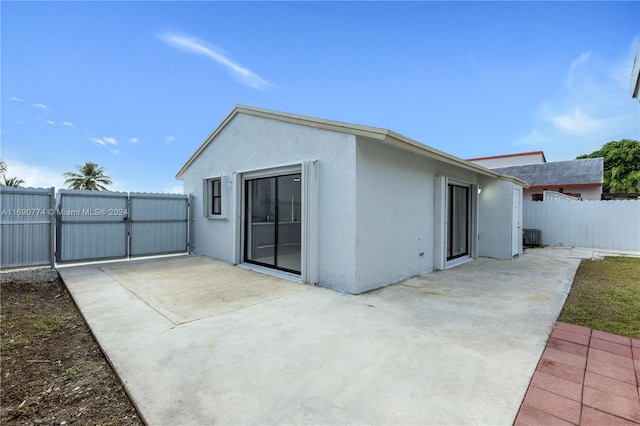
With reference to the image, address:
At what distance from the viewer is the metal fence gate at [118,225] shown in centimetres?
717

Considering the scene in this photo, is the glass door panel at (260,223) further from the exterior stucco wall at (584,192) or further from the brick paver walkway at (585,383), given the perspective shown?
the exterior stucco wall at (584,192)

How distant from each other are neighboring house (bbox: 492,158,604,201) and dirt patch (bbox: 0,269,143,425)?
2042 centimetres

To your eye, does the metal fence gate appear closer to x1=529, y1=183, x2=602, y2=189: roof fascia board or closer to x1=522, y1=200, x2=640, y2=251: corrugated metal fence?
x1=522, y1=200, x2=640, y2=251: corrugated metal fence

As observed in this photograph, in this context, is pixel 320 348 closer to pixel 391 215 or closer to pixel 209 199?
pixel 391 215

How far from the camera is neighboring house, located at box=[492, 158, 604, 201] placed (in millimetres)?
17281

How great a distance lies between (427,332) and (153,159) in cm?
1747

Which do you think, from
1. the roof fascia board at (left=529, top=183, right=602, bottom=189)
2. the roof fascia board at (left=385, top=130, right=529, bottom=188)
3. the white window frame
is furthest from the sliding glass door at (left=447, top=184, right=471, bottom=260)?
the roof fascia board at (left=529, top=183, right=602, bottom=189)

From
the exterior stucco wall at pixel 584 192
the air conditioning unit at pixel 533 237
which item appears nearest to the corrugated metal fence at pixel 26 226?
the air conditioning unit at pixel 533 237

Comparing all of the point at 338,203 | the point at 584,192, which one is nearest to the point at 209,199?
the point at 338,203

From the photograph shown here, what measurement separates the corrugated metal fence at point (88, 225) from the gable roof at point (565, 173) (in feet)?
66.8

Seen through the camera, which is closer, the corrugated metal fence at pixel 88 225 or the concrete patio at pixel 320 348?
the concrete patio at pixel 320 348

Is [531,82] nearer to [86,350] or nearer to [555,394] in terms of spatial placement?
[555,394]

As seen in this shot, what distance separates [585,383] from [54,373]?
4264 mm

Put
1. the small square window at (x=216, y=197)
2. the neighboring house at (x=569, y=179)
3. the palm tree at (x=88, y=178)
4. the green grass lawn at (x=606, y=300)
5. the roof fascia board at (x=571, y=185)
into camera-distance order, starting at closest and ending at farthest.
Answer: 1. the green grass lawn at (x=606, y=300)
2. the small square window at (x=216, y=197)
3. the roof fascia board at (x=571, y=185)
4. the neighboring house at (x=569, y=179)
5. the palm tree at (x=88, y=178)
